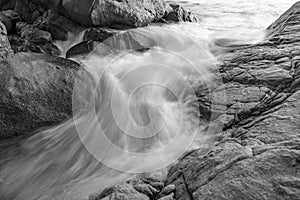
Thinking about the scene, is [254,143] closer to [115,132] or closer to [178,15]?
[115,132]

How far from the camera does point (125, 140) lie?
15.8 ft

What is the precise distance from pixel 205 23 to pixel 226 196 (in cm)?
945

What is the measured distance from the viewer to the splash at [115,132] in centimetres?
417

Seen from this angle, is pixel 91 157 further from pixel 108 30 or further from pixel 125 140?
pixel 108 30

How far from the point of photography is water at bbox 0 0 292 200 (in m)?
4.18

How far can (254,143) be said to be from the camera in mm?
3334

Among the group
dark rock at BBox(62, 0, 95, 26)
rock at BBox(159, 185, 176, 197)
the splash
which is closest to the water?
the splash

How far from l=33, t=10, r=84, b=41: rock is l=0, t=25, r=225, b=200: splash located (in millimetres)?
1969

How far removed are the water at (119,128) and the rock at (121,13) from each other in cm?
77

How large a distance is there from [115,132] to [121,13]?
4308mm

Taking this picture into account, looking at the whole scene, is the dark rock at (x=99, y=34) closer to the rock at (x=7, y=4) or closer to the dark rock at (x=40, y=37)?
the dark rock at (x=40, y=37)

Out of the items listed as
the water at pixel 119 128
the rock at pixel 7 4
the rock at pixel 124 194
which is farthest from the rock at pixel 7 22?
the rock at pixel 124 194

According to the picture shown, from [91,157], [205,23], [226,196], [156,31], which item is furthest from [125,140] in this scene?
[205,23]

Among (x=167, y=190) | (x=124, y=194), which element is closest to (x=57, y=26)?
(x=124, y=194)
